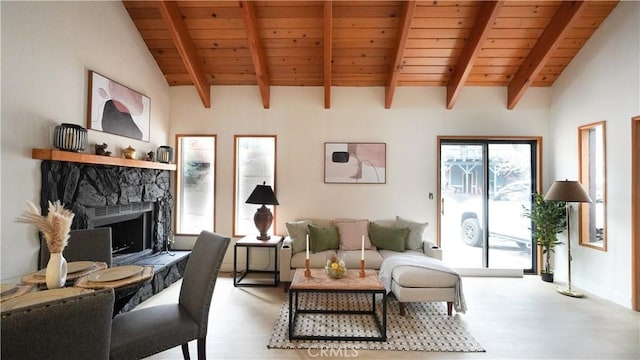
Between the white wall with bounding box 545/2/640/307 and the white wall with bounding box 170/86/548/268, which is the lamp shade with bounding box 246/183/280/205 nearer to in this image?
the white wall with bounding box 170/86/548/268

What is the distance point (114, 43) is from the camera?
3273 millimetres

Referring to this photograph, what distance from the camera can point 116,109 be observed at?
10.8ft

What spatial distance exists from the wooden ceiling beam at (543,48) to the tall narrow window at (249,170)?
12.3ft

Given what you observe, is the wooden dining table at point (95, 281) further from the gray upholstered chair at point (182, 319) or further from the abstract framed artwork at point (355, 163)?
the abstract framed artwork at point (355, 163)

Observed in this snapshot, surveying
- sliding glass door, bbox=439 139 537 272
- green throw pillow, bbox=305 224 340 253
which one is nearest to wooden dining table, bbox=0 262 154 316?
green throw pillow, bbox=305 224 340 253

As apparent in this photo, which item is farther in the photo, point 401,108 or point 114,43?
point 401,108

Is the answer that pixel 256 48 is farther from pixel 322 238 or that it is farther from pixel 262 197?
pixel 322 238

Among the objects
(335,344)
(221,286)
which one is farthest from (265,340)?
(221,286)

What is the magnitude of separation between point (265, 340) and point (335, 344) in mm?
614

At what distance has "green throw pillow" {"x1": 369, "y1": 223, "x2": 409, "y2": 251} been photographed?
149 inches

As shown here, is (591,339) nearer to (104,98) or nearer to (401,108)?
(401,108)

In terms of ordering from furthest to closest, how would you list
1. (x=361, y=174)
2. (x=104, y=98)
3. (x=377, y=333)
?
(x=361, y=174)
(x=104, y=98)
(x=377, y=333)

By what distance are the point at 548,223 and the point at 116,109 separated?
19.2 feet

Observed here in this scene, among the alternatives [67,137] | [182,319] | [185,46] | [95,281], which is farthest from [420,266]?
[185,46]
